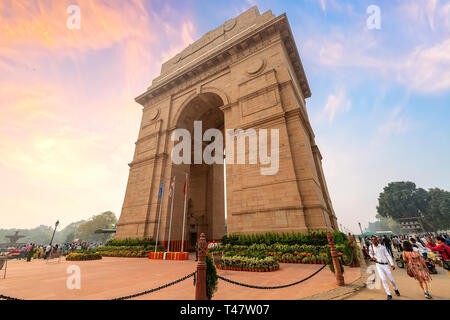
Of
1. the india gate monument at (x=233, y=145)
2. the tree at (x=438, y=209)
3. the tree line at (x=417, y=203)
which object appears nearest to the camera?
the india gate monument at (x=233, y=145)

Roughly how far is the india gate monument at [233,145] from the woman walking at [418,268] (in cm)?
518

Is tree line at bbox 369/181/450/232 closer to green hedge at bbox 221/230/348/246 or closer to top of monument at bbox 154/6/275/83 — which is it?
green hedge at bbox 221/230/348/246

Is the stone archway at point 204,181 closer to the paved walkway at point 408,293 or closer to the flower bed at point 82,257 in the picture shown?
the flower bed at point 82,257

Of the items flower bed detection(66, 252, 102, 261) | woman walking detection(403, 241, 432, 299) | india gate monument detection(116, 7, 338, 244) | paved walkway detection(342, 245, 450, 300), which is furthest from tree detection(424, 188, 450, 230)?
flower bed detection(66, 252, 102, 261)

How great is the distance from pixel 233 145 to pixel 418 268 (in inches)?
443

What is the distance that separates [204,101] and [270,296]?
751 inches

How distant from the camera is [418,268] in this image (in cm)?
446

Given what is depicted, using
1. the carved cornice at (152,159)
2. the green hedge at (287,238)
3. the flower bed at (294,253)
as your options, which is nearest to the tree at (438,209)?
the green hedge at (287,238)

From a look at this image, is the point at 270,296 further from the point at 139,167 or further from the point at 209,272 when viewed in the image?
the point at 139,167

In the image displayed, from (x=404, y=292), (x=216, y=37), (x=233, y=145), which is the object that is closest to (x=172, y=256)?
(x=233, y=145)

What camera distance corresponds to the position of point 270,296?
4.12 m

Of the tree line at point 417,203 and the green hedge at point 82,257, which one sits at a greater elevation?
the tree line at point 417,203

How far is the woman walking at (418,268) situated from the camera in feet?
14.1
